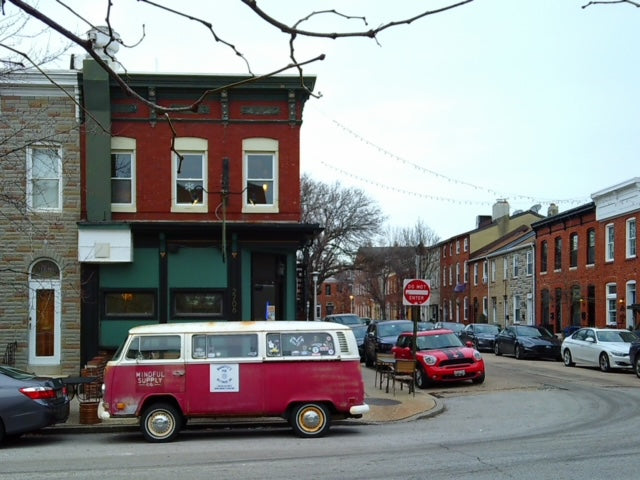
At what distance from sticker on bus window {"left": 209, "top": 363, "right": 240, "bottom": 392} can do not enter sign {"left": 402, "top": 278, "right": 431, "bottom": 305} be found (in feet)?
22.9

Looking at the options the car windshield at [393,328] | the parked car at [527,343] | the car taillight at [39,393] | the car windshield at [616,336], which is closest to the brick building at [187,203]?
the car windshield at [393,328]

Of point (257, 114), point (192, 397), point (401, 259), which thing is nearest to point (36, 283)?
point (257, 114)

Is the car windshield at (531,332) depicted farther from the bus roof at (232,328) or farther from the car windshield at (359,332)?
the bus roof at (232,328)

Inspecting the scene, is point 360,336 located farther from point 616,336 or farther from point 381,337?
point 616,336

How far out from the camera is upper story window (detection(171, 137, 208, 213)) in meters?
20.7

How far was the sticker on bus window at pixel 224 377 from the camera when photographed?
12.3 metres

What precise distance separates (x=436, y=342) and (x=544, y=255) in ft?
85.9

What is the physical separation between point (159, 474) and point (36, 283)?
11.9 meters

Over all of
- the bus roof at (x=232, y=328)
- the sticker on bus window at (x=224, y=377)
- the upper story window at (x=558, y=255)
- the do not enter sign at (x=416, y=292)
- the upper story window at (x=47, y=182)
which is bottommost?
the sticker on bus window at (x=224, y=377)

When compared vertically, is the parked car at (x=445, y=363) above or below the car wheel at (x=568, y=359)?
above

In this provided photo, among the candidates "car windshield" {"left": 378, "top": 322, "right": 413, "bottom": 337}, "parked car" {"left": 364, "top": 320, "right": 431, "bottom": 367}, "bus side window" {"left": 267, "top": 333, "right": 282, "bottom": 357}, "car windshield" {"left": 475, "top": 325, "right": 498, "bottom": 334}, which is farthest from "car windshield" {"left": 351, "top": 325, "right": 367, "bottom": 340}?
"bus side window" {"left": 267, "top": 333, "right": 282, "bottom": 357}

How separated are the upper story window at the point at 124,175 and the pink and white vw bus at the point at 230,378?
8.68m

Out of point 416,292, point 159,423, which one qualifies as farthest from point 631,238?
point 159,423

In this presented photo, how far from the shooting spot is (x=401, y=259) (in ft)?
242
